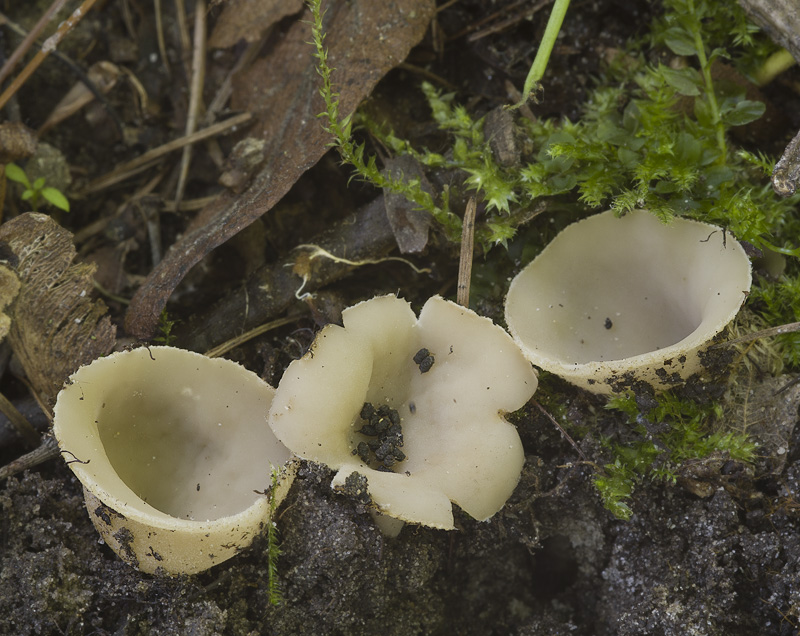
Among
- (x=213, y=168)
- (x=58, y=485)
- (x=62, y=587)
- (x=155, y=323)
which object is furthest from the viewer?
(x=213, y=168)

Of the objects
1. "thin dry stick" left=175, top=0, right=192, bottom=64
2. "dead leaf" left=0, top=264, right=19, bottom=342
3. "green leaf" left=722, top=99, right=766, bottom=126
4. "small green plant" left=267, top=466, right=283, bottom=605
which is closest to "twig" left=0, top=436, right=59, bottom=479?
"dead leaf" left=0, top=264, right=19, bottom=342

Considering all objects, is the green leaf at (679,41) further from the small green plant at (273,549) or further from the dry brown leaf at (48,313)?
the dry brown leaf at (48,313)

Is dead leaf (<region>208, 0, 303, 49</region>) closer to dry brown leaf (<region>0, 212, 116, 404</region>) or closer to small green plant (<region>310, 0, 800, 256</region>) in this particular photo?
small green plant (<region>310, 0, 800, 256</region>)

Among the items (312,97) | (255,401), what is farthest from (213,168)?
(255,401)

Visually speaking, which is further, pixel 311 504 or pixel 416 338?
pixel 416 338

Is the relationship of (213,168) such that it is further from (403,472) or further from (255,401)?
(403,472)

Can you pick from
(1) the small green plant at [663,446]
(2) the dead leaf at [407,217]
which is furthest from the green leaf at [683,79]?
(1) the small green plant at [663,446]

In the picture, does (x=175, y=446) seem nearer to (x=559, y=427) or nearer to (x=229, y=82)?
(x=559, y=427)
